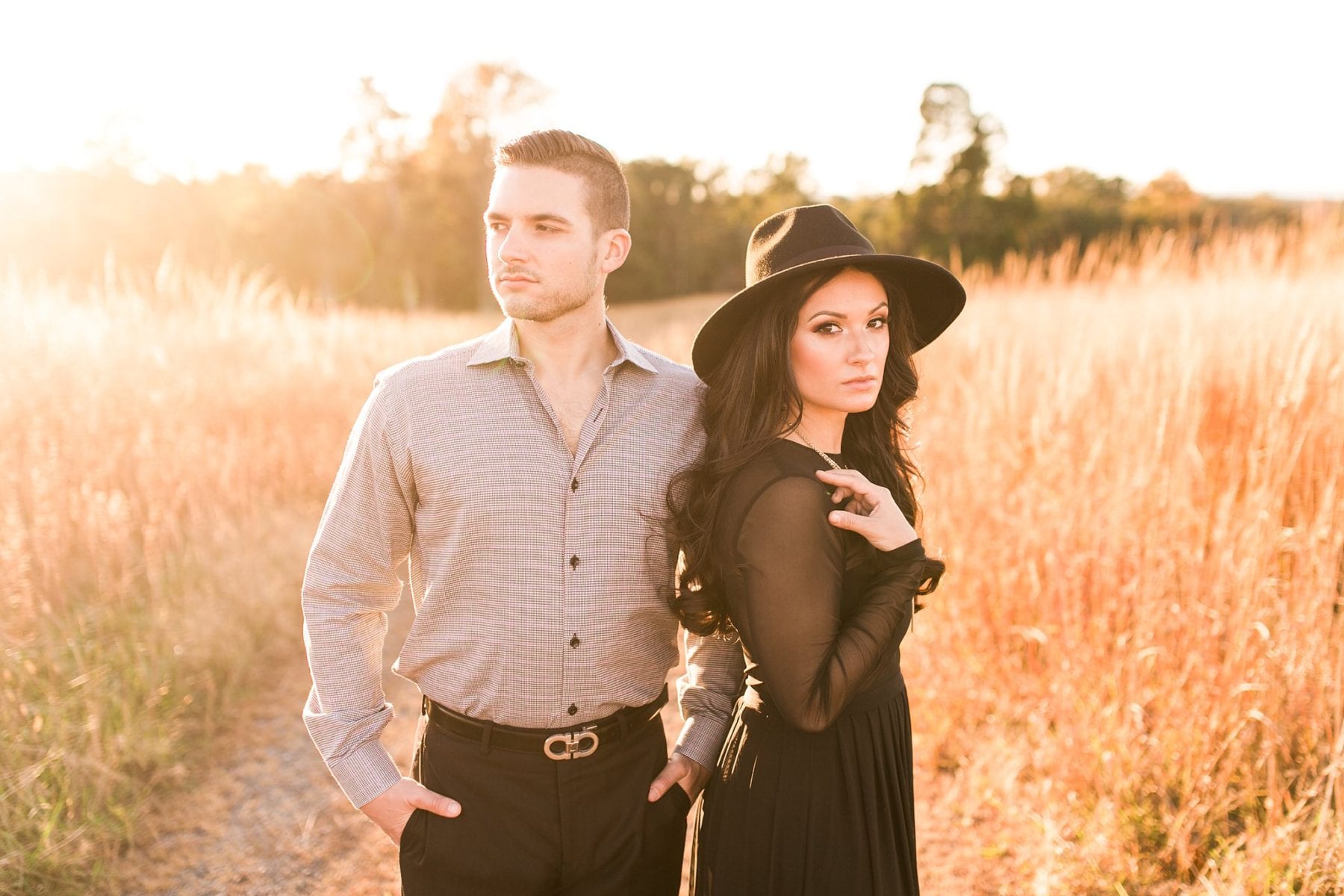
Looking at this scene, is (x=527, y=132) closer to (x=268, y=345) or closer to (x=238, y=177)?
(x=268, y=345)

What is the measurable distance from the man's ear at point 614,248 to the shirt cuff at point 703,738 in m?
1.11

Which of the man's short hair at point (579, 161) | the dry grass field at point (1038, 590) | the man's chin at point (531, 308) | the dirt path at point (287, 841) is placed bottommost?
the dirt path at point (287, 841)

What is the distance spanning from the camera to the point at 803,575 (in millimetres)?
1602

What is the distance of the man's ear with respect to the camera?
6.39ft

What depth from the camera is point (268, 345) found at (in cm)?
764

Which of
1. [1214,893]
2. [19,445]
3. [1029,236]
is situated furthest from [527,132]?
[1029,236]

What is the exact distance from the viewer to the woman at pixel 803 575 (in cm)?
161

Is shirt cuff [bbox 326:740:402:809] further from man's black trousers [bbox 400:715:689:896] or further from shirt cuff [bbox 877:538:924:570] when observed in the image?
shirt cuff [bbox 877:538:924:570]

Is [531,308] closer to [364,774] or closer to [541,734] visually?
[541,734]

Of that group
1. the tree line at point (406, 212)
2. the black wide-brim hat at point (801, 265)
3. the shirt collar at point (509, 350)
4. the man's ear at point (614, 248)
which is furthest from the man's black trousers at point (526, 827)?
the tree line at point (406, 212)

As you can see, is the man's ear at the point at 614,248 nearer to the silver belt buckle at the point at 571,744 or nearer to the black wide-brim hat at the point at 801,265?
the black wide-brim hat at the point at 801,265

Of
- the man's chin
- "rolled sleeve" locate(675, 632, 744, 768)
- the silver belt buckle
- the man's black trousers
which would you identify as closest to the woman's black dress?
"rolled sleeve" locate(675, 632, 744, 768)

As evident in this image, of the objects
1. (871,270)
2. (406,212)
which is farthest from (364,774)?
(406,212)

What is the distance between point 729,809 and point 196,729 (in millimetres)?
2711
